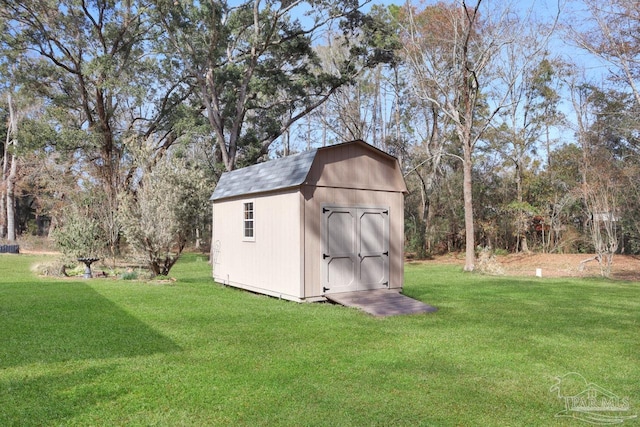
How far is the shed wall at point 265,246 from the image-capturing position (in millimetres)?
8386

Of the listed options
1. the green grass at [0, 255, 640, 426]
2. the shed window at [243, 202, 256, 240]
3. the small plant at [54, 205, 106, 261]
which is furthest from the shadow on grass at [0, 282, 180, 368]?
the small plant at [54, 205, 106, 261]

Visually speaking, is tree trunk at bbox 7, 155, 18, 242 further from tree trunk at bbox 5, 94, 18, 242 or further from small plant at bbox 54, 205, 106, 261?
small plant at bbox 54, 205, 106, 261

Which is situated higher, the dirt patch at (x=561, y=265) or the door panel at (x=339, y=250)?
the door panel at (x=339, y=250)

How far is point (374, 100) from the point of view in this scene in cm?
2464

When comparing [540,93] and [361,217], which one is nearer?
[361,217]

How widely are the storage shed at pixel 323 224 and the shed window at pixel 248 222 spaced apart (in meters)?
0.02

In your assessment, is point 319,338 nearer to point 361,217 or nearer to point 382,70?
point 361,217

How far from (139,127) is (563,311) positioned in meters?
22.3

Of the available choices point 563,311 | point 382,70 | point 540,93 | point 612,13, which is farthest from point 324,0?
point 563,311

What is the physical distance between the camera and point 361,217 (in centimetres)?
905

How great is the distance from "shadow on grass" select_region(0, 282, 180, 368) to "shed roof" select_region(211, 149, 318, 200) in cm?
367

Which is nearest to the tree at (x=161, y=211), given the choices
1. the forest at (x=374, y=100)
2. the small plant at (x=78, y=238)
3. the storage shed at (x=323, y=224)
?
the forest at (x=374, y=100)
